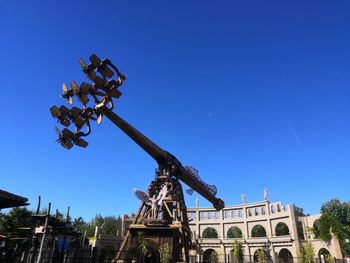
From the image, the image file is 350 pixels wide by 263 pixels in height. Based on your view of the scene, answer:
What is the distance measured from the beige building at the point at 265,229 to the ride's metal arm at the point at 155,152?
2285 centimetres

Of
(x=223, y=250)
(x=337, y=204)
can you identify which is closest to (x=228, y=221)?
(x=223, y=250)

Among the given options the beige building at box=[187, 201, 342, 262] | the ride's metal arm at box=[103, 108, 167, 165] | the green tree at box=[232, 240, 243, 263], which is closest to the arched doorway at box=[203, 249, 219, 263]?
the beige building at box=[187, 201, 342, 262]

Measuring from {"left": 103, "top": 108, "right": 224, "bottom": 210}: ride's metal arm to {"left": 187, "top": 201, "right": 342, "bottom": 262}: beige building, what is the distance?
75.0ft

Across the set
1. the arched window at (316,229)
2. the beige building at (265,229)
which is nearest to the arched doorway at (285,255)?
the beige building at (265,229)

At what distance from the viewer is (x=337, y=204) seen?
5431cm

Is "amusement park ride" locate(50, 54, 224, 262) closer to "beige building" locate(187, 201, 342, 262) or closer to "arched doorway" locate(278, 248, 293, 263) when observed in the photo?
"beige building" locate(187, 201, 342, 262)

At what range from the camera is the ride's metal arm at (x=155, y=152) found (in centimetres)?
1580

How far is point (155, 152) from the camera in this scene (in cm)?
1778

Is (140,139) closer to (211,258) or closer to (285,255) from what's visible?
(211,258)

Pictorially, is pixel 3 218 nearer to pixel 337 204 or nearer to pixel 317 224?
pixel 317 224

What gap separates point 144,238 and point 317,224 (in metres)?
36.9

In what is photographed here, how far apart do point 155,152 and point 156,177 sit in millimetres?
1565

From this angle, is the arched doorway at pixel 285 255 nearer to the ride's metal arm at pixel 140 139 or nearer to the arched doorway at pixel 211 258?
the arched doorway at pixel 211 258

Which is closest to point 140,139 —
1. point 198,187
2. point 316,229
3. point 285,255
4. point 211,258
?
point 198,187
